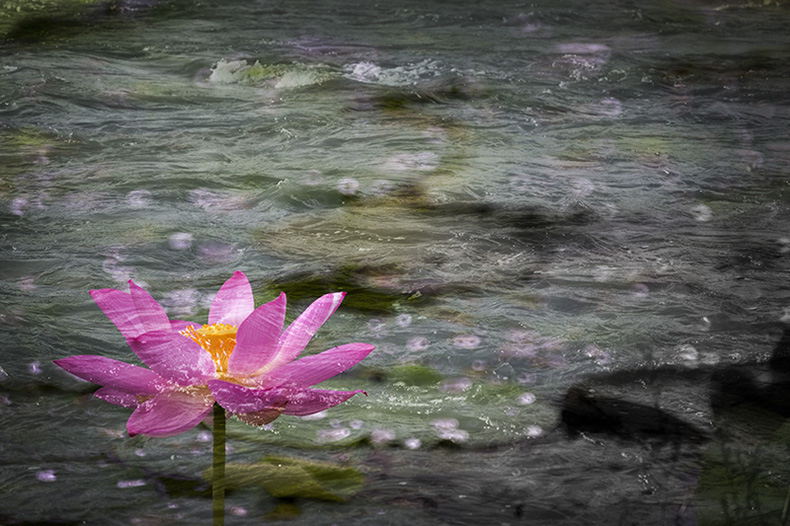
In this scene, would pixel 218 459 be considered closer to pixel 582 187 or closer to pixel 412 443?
pixel 412 443

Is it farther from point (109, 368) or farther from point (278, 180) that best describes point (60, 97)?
point (109, 368)

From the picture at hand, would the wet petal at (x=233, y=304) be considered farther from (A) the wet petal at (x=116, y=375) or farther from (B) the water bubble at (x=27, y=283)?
(B) the water bubble at (x=27, y=283)

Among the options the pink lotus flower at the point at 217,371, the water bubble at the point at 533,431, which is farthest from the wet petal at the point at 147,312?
the water bubble at the point at 533,431

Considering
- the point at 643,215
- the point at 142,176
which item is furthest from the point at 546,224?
the point at 142,176

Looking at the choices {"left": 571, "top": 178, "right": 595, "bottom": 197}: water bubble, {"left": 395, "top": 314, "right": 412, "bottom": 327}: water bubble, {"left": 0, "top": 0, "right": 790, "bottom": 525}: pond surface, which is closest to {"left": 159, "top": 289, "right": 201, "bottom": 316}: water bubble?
{"left": 0, "top": 0, "right": 790, "bottom": 525}: pond surface

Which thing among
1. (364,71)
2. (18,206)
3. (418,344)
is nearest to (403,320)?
(418,344)

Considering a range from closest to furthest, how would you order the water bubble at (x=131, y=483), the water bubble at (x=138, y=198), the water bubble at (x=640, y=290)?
1. the water bubble at (x=131, y=483)
2. the water bubble at (x=640, y=290)
3. the water bubble at (x=138, y=198)
